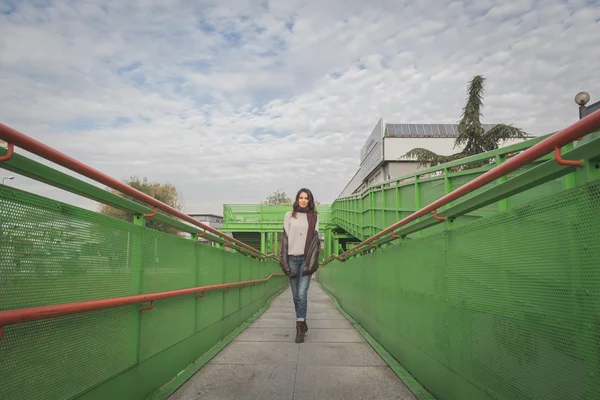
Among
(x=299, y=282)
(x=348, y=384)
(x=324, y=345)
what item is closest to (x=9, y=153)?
(x=348, y=384)

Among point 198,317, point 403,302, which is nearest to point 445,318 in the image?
point 403,302

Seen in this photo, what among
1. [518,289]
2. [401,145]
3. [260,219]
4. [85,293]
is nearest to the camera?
[518,289]

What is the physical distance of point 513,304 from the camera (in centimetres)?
197

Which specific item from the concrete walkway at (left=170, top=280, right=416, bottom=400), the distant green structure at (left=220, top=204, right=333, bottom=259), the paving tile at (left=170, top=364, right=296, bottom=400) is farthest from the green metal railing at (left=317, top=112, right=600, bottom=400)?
the distant green structure at (left=220, top=204, right=333, bottom=259)

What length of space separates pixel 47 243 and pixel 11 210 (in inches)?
11.2

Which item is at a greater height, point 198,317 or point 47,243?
point 47,243

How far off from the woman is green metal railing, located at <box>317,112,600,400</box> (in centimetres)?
199

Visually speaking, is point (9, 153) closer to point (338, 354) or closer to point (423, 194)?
point (338, 354)

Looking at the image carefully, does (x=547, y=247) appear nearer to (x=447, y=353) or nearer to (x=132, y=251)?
(x=447, y=353)

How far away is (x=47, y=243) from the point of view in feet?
6.41

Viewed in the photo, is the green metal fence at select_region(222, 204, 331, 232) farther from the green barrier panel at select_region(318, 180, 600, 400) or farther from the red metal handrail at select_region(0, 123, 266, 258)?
the red metal handrail at select_region(0, 123, 266, 258)

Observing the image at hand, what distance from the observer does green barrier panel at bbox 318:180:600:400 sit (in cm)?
150

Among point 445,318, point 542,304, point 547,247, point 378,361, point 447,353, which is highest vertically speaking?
point 547,247

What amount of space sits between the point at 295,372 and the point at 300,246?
200 centimetres
